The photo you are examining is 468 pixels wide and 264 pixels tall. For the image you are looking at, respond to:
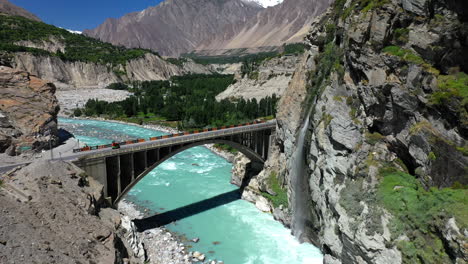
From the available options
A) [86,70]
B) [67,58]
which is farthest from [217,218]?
[86,70]

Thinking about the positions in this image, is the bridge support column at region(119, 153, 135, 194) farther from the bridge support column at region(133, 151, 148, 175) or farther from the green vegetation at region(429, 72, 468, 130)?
the green vegetation at region(429, 72, 468, 130)

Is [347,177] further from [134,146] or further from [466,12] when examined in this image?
[134,146]

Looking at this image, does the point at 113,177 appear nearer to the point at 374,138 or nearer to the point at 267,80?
the point at 374,138

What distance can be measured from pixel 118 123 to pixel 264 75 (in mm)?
45426

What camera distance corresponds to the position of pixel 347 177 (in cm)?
2325

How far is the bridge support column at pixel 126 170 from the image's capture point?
1147 inches

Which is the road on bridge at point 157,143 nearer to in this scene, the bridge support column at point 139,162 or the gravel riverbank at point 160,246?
the bridge support column at point 139,162

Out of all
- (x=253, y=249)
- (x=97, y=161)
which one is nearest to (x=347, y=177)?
(x=253, y=249)

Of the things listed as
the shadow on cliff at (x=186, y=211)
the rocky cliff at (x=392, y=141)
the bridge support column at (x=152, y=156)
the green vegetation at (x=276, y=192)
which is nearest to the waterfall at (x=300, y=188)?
the rocky cliff at (x=392, y=141)

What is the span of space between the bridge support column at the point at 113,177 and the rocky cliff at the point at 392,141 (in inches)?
651

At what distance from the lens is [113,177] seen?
28.4m

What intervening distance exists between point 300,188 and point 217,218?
9.37 meters

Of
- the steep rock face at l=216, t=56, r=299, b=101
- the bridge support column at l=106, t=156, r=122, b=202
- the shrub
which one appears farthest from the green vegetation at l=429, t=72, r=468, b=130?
the shrub

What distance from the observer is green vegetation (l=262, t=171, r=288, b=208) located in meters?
33.4
